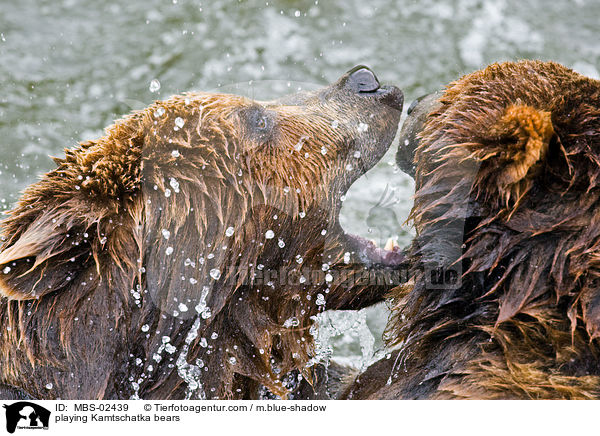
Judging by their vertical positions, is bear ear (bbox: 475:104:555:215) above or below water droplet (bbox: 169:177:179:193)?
above

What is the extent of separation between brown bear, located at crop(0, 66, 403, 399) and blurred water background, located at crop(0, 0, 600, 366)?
12.5 ft

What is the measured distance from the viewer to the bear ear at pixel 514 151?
8.82 feet

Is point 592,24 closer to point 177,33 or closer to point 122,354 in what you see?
point 177,33

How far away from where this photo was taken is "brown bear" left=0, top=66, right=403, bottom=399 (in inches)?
127

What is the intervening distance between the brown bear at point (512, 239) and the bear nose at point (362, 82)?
839mm

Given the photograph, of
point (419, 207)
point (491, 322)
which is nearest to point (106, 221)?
point (419, 207)

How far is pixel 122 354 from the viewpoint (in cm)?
334

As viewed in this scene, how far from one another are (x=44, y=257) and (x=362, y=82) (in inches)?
81.3

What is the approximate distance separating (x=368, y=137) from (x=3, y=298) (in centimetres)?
212

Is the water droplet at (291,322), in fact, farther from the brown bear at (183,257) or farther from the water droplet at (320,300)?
the water droplet at (320,300)

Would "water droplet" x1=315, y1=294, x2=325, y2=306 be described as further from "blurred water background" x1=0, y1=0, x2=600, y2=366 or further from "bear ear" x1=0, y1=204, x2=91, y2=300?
"blurred water background" x1=0, y1=0, x2=600, y2=366
